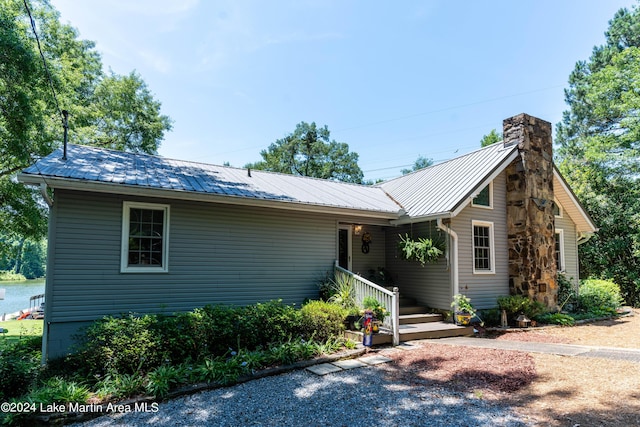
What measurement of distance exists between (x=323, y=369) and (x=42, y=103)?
38.2 feet

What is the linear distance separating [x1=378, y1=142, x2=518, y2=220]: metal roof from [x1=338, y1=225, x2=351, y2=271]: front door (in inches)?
74.0

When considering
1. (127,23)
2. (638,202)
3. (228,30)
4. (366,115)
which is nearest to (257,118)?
(366,115)

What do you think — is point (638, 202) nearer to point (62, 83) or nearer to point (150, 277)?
point (150, 277)

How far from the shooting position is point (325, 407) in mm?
4555

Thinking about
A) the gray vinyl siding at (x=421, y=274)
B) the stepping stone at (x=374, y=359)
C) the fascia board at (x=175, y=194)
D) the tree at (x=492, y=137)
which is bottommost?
the stepping stone at (x=374, y=359)

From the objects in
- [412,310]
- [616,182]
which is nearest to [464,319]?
[412,310]

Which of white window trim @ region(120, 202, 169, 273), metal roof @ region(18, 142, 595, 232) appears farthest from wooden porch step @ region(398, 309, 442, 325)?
white window trim @ region(120, 202, 169, 273)

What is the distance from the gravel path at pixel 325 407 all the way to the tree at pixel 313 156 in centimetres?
2905

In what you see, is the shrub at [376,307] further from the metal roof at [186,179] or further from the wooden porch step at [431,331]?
the metal roof at [186,179]

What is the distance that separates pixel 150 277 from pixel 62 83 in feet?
25.5

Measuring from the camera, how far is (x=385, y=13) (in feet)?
37.5

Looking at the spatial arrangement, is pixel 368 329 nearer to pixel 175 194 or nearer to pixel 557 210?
pixel 175 194

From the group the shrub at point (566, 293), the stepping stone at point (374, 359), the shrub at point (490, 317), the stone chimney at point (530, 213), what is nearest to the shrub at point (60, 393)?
the stepping stone at point (374, 359)

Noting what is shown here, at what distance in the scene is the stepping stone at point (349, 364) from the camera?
20.7 feet
